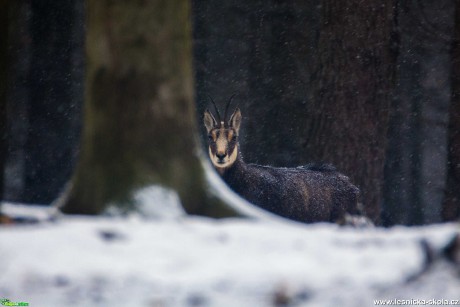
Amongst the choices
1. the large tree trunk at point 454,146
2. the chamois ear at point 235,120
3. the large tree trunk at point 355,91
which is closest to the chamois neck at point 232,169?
the chamois ear at point 235,120

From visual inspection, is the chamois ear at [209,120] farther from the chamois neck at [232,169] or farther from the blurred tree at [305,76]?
the blurred tree at [305,76]

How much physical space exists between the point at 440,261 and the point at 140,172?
2.16m

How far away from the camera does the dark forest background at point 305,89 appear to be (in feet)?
34.6

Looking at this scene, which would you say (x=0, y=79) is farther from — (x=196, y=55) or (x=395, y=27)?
(x=395, y=27)

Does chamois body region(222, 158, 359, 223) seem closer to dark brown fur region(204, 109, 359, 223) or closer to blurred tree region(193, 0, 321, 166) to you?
dark brown fur region(204, 109, 359, 223)

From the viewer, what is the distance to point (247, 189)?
9578 millimetres

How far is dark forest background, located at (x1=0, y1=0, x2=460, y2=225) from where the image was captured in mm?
10531

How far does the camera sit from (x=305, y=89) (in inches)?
495

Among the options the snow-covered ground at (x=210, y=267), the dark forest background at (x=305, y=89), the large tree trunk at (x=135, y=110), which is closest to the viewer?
the snow-covered ground at (x=210, y=267)

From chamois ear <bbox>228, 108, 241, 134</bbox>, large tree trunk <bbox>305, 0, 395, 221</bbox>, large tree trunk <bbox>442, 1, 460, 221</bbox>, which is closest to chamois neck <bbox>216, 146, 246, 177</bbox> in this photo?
chamois ear <bbox>228, 108, 241, 134</bbox>

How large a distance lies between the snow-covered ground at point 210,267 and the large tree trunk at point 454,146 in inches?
282

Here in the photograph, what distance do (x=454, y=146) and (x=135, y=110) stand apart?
7.57m

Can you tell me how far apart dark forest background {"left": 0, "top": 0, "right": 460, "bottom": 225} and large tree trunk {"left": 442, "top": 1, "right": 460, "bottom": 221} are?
25mm

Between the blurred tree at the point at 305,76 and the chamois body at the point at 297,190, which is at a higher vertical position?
the blurred tree at the point at 305,76
